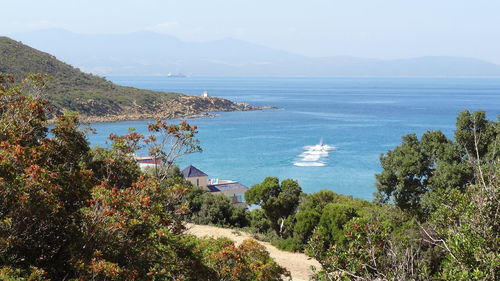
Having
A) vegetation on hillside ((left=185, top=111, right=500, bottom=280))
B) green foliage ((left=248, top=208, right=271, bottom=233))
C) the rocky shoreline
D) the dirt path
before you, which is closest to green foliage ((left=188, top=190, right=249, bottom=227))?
vegetation on hillside ((left=185, top=111, right=500, bottom=280))

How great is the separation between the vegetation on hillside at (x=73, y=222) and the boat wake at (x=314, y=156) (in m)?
41.5

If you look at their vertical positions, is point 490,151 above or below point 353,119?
above

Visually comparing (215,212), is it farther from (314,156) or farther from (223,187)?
(314,156)

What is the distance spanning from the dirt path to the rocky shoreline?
4632 cm

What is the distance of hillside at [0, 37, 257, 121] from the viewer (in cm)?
6467

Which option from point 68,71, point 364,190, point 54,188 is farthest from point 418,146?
Result: point 68,71

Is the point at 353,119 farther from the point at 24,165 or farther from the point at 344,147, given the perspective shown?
the point at 24,165

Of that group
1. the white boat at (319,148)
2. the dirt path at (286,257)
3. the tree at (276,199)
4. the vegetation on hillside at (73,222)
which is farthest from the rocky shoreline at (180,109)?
the vegetation on hillside at (73,222)

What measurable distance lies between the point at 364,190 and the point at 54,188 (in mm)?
34754

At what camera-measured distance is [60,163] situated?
7.09 m

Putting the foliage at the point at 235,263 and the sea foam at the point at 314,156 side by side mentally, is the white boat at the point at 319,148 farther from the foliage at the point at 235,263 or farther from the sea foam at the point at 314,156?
the foliage at the point at 235,263

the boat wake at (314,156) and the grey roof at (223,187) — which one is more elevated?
the grey roof at (223,187)

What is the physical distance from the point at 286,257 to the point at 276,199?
368cm

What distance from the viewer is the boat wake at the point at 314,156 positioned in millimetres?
48906
